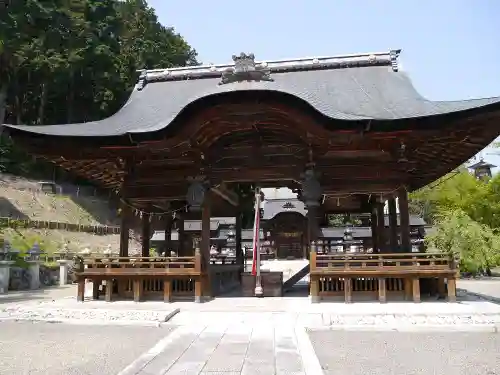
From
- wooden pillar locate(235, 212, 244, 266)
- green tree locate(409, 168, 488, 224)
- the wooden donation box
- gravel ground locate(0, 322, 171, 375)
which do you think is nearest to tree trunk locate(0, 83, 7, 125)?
wooden pillar locate(235, 212, 244, 266)

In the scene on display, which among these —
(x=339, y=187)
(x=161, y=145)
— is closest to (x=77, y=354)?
(x=161, y=145)

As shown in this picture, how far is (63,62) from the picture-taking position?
124ft

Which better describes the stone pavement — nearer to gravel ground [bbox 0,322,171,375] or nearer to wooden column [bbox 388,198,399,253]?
gravel ground [bbox 0,322,171,375]

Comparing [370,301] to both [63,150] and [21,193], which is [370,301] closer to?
[63,150]

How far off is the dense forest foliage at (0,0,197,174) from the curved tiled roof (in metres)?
25.9

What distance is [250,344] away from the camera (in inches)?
252

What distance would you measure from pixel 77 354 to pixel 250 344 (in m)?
2.65

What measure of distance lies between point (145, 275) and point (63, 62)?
112 feet

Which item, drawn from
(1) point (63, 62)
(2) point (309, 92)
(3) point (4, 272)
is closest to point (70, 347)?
(2) point (309, 92)

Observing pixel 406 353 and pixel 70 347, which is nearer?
pixel 406 353

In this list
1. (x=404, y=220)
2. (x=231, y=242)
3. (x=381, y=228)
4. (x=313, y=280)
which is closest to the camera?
(x=313, y=280)

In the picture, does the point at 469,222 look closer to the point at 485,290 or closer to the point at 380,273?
the point at 485,290

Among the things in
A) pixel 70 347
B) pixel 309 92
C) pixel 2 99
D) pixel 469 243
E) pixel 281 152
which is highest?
pixel 2 99

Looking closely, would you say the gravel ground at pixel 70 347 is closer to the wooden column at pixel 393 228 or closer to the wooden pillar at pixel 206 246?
the wooden pillar at pixel 206 246
